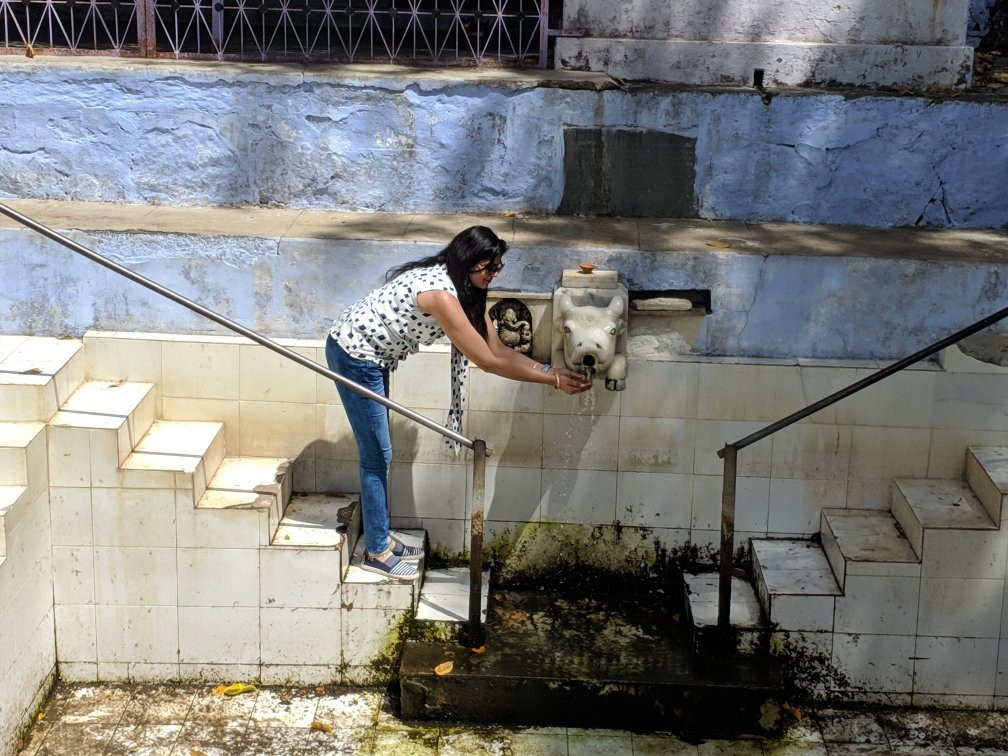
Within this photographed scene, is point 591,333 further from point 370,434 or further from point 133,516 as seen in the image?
point 133,516

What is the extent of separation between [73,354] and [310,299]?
116 cm

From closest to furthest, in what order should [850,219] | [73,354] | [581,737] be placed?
[581,737] → [73,354] → [850,219]

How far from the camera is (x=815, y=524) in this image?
5965 mm

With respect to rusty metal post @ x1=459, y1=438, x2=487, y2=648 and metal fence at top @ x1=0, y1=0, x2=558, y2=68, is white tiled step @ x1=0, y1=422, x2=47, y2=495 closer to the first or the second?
rusty metal post @ x1=459, y1=438, x2=487, y2=648

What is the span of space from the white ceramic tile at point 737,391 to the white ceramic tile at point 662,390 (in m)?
0.05

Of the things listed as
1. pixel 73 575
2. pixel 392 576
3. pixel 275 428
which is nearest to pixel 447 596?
pixel 392 576

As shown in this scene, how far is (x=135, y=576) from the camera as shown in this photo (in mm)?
5574

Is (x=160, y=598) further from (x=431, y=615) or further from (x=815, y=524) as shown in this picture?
(x=815, y=524)

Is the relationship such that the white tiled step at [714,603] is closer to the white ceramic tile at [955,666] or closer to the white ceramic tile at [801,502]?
the white ceramic tile at [801,502]

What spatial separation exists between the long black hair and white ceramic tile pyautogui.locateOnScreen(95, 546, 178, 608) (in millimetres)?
1764

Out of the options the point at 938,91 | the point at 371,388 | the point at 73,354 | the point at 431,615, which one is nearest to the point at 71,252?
the point at 73,354

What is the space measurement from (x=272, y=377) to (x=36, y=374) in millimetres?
1079

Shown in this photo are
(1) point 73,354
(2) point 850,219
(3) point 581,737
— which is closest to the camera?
(3) point 581,737

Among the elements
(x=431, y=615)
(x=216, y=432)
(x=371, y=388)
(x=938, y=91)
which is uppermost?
(x=938, y=91)
